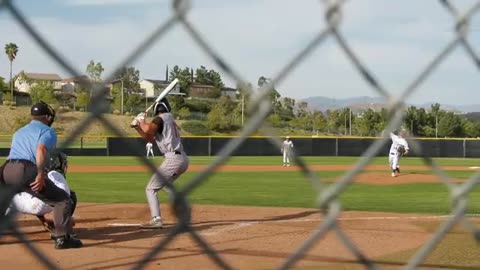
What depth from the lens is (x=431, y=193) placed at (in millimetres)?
15148

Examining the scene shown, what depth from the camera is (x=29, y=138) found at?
19.6 ft

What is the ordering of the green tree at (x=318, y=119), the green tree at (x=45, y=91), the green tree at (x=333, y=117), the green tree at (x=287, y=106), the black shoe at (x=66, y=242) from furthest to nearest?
the black shoe at (x=66, y=242) → the green tree at (x=318, y=119) → the green tree at (x=333, y=117) → the green tree at (x=45, y=91) → the green tree at (x=287, y=106)

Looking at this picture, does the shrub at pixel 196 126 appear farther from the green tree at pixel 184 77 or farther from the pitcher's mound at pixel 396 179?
the green tree at pixel 184 77

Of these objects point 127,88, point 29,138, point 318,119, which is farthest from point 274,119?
point 318,119

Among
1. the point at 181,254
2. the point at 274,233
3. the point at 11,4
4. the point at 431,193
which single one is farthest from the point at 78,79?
the point at 431,193

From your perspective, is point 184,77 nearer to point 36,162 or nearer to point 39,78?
point 39,78

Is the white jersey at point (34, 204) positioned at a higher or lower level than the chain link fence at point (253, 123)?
lower

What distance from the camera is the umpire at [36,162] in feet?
18.0

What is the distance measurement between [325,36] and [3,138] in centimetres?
3806

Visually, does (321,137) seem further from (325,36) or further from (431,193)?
(325,36)

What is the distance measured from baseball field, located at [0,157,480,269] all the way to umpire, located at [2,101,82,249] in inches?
9.1

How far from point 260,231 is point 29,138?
11.4 feet

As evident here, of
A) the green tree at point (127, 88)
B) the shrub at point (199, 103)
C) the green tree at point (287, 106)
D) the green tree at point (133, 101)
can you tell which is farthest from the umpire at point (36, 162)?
the green tree at point (127, 88)

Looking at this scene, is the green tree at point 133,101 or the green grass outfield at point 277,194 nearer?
the green tree at point 133,101
